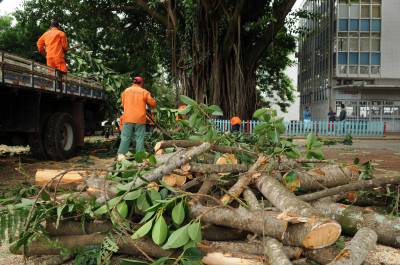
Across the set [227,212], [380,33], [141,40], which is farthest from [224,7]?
[380,33]

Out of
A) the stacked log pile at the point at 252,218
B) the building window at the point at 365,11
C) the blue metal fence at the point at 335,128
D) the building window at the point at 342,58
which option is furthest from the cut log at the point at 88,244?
the building window at the point at 365,11

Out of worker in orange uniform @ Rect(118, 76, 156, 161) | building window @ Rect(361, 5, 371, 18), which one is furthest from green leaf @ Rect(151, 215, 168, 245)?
building window @ Rect(361, 5, 371, 18)

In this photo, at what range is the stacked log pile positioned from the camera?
2898 mm

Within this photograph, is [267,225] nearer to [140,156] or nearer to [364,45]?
[140,156]

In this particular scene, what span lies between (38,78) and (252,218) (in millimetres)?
6438

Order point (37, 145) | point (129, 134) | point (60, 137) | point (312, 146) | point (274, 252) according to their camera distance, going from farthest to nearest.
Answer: point (60, 137) < point (37, 145) < point (129, 134) < point (312, 146) < point (274, 252)

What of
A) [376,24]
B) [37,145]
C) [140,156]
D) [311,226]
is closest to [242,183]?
[140,156]

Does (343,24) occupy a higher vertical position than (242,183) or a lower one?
higher

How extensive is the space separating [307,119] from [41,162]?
759 inches

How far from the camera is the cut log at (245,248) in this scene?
9.74ft

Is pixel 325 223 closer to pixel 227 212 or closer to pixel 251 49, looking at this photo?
pixel 227 212

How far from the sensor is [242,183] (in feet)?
12.2

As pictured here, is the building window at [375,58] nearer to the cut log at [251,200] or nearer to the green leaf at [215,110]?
the green leaf at [215,110]

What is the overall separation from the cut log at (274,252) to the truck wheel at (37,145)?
6994 millimetres
